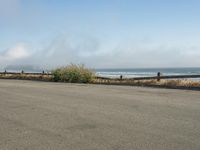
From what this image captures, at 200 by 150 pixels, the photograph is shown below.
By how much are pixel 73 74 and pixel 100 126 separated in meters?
23.2

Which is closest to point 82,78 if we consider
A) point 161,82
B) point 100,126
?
point 161,82

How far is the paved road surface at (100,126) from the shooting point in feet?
23.1

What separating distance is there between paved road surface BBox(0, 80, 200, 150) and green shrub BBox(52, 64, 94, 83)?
698 inches

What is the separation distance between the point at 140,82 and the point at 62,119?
1634 cm

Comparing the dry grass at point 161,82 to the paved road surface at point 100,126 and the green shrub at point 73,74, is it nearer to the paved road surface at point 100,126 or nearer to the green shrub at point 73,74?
the green shrub at point 73,74

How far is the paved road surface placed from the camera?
705 cm

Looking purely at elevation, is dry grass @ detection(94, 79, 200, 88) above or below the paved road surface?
above

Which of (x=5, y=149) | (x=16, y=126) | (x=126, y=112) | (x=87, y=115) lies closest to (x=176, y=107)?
(x=126, y=112)

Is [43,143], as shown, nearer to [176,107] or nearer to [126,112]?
[126,112]

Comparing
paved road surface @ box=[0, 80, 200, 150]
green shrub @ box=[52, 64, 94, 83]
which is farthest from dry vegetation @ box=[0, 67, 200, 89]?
paved road surface @ box=[0, 80, 200, 150]

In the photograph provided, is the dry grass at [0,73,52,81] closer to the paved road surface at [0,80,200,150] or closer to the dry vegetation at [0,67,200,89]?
the dry vegetation at [0,67,200,89]

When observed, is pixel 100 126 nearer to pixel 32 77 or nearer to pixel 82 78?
pixel 82 78

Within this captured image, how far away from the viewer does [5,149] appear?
679 cm

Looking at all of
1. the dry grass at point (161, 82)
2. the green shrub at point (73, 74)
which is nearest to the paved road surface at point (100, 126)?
the dry grass at point (161, 82)
